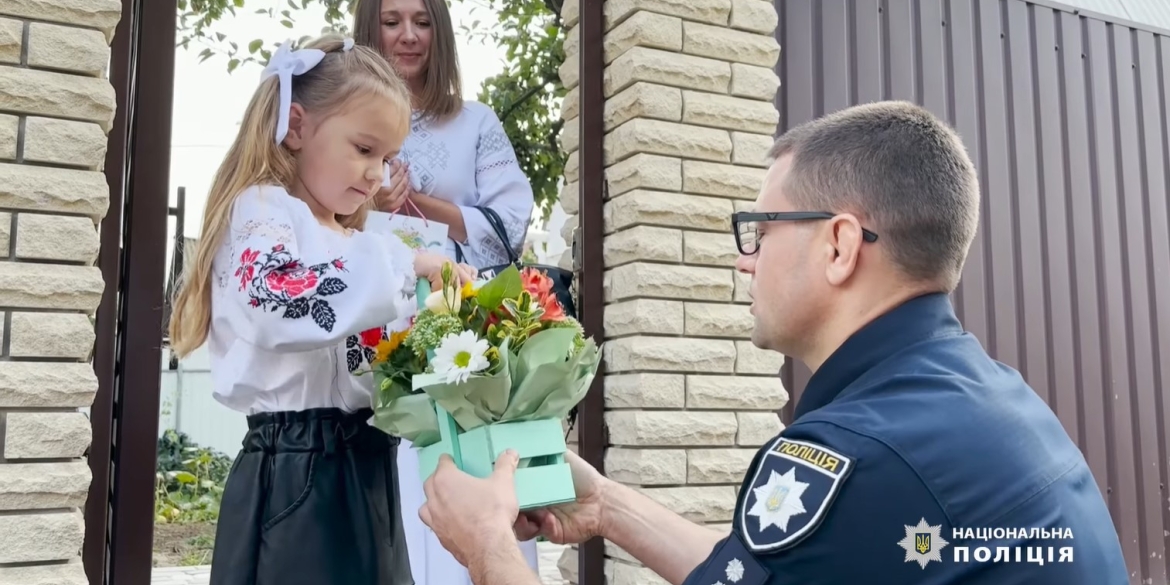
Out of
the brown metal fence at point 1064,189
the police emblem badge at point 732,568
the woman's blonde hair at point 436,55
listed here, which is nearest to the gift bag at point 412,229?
the woman's blonde hair at point 436,55

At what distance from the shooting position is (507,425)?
69.1 inches

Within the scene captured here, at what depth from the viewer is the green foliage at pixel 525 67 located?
255cm

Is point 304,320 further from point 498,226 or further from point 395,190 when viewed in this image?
point 498,226

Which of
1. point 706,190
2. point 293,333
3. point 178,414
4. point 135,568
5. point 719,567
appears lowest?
point 135,568

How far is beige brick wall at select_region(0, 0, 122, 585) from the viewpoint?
2.11 meters

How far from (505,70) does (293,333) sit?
1348mm

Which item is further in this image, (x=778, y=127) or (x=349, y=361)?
(x=778, y=127)

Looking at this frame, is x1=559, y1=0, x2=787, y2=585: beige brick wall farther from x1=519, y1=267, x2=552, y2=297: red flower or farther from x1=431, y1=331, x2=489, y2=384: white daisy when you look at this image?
x1=431, y1=331, x2=489, y2=384: white daisy

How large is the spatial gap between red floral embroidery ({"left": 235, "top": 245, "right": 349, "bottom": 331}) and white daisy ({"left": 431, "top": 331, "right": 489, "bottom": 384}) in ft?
0.88

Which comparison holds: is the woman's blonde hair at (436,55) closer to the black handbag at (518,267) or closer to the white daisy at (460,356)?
the black handbag at (518,267)

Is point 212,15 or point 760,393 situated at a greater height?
point 212,15

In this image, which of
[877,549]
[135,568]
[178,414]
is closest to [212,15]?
[178,414]

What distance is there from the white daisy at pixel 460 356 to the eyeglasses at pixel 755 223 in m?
0.50

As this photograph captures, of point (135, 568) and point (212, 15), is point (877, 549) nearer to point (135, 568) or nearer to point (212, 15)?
point (135, 568)
